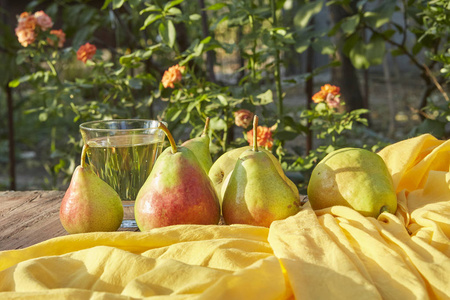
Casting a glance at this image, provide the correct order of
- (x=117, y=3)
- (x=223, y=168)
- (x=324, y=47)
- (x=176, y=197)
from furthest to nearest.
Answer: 1. (x=324, y=47)
2. (x=117, y=3)
3. (x=223, y=168)
4. (x=176, y=197)

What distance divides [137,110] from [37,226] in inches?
71.2

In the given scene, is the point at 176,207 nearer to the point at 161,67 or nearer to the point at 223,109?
the point at 223,109

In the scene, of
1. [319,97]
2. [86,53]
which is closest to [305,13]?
[319,97]

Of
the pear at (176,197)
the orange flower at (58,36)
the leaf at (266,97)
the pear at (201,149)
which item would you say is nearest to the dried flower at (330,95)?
the leaf at (266,97)

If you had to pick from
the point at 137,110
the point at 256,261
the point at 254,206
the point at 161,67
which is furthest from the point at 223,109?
the point at 256,261

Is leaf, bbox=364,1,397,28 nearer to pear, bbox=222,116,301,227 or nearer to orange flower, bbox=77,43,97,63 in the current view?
orange flower, bbox=77,43,97,63

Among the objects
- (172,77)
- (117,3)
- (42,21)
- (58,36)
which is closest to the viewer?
(172,77)

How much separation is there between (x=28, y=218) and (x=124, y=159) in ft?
1.06

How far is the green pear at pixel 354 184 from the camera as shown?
1.33 meters

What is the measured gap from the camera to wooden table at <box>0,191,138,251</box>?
52.9 inches

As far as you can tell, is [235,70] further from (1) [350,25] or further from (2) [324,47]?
(1) [350,25]

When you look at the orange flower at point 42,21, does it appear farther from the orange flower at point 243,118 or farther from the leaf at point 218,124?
the orange flower at point 243,118

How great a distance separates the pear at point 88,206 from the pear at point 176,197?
66 mm

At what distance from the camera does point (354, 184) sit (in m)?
1.34
